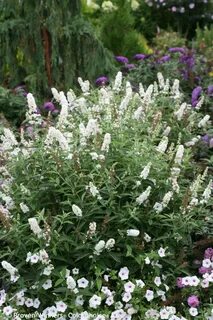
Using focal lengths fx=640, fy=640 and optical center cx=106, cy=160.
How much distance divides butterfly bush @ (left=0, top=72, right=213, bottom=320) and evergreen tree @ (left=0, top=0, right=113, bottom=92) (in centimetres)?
247

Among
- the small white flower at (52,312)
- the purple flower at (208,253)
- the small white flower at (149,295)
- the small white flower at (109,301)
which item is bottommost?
the small white flower at (52,312)

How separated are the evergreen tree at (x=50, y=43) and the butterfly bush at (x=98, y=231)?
2473 mm

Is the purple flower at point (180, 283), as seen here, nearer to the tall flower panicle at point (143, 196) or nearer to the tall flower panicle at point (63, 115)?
the tall flower panicle at point (143, 196)

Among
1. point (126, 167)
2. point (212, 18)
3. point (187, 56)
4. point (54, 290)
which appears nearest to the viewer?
point (54, 290)

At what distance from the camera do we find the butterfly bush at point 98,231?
3441 mm

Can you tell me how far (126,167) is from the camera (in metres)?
3.69

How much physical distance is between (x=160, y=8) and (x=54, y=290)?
9005mm

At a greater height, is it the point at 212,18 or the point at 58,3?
the point at 58,3

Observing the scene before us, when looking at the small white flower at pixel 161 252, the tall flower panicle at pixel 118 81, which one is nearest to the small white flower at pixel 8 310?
the small white flower at pixel 161 252

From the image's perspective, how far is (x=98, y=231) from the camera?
351cm

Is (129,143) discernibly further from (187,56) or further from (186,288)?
(187,56)

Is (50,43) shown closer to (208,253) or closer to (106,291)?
(208,253)

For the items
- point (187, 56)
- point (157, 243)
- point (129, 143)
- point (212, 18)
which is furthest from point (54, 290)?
point (212, 18)

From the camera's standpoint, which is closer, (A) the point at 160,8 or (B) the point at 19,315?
(B) the point at 19,315
